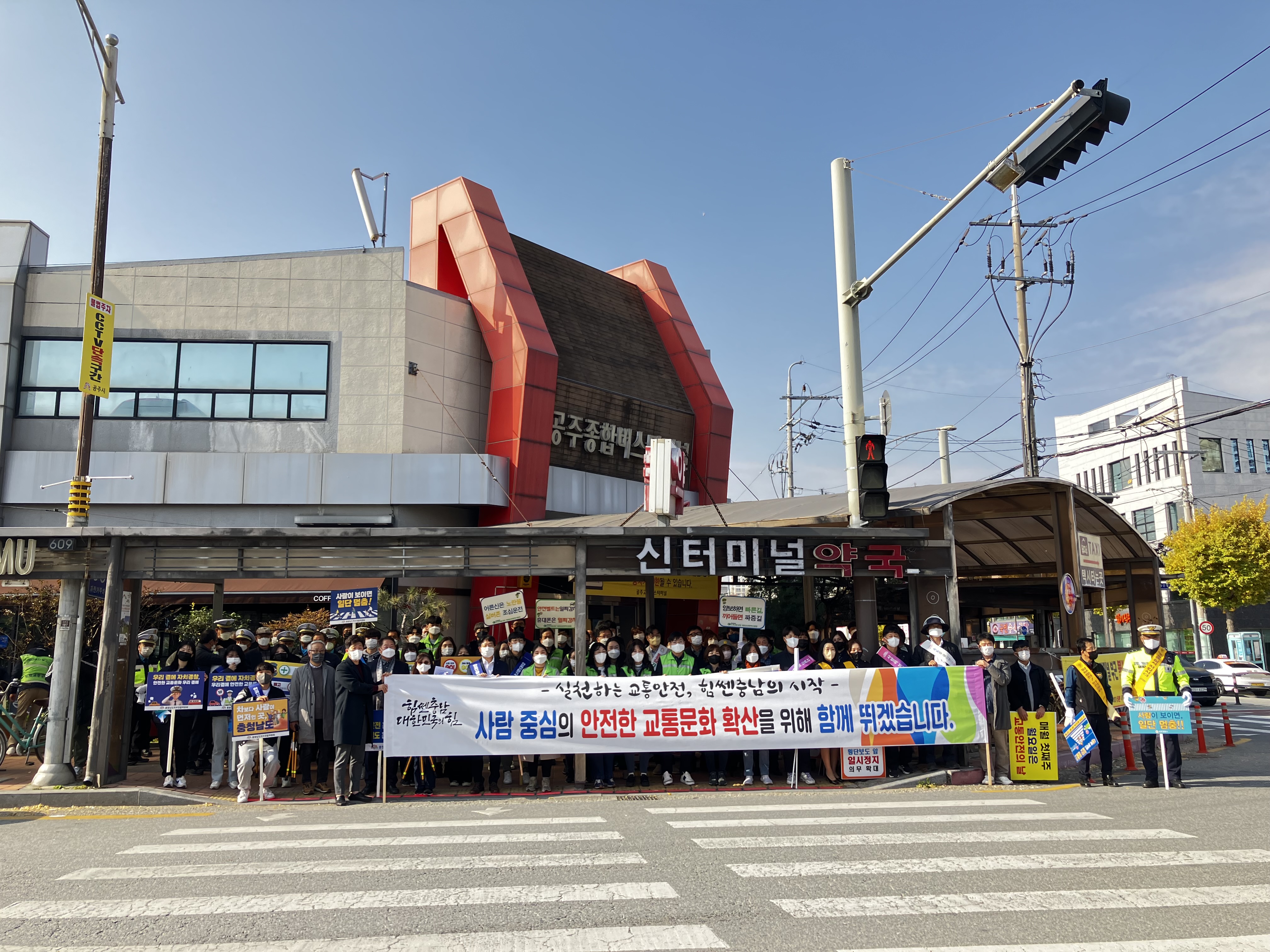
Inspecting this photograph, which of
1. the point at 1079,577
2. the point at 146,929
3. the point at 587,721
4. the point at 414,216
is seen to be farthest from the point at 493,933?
the point at 414,216

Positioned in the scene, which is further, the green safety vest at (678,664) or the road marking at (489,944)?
the green safety vest at (678,664)

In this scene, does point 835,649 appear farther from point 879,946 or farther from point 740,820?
point 879,946

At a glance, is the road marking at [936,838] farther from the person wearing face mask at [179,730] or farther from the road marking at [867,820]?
the person wearing face mask at [179,730]

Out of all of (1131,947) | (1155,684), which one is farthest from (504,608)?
(1131,947)

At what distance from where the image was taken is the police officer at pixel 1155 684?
38.3 ft

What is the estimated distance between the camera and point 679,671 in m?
13.0

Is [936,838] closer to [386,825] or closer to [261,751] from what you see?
[386,825]

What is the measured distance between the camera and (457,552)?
13375mm

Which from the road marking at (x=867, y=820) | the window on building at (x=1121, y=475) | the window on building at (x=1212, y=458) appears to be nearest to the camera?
the road marking at (x=867, y=820)

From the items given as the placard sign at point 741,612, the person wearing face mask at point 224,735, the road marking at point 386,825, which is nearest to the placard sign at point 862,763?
the placard sign at point 741,612

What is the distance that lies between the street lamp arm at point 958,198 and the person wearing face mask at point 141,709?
11.9 metres

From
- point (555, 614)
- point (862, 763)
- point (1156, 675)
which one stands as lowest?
point (862, 763)

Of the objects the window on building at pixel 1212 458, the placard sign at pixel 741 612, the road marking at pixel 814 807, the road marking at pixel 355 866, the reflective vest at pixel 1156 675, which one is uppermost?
the window on building at pixel 1212 458

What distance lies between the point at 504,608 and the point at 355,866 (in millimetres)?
8717
